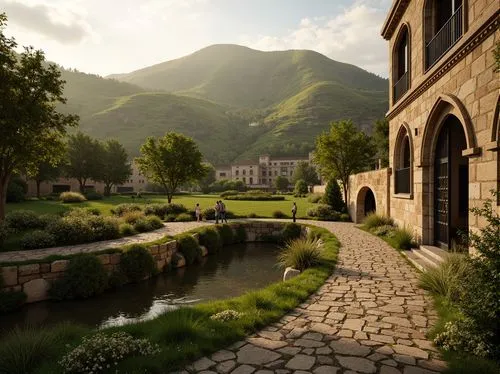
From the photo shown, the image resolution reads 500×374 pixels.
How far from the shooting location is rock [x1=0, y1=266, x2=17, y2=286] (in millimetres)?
9719

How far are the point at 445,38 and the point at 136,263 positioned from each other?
13.3m

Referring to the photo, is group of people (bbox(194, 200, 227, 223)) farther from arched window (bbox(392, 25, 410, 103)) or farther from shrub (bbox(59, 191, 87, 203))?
shrub (bbox(59, 191, 87, 203))

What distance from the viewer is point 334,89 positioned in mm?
182750

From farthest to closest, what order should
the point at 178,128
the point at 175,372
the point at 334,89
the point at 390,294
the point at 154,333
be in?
1. the point at 334,89
2. the point at 178,128
3. the point at 390,294
4. the point at 154,333
5. the point at 175,372

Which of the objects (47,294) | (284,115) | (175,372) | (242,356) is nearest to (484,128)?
(242,356)

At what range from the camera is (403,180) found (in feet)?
46.9

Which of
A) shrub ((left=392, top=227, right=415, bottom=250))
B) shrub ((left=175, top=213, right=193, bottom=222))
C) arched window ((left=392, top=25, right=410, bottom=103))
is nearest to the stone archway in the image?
arched window ((left=392, top=25, right=410, bottom=103))

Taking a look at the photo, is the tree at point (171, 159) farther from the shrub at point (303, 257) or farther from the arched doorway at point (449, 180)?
the arched doorway at point (449, 180)

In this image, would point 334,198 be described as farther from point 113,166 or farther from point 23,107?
point 113,166

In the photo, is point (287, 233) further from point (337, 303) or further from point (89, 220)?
point (337, 303)

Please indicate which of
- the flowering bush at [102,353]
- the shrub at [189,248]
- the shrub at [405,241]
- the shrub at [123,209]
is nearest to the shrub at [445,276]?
the shrub at [405,241]

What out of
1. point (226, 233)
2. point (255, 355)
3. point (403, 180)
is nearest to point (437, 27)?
point (403, 180)

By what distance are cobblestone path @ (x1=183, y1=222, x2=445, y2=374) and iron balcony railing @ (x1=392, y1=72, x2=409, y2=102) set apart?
9.45 m

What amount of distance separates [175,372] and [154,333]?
1.05 meters
